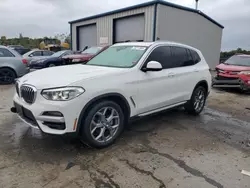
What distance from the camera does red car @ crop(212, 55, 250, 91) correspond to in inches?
341

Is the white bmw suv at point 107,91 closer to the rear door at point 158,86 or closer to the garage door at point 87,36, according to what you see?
the rear door at point 158,86

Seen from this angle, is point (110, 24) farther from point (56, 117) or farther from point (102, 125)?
point (56, 117)

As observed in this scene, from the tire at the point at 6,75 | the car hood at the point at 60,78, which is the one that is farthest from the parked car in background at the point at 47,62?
the car hood at the point at 60,78

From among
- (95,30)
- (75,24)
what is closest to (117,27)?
(95,30)

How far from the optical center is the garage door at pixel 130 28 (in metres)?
15.1

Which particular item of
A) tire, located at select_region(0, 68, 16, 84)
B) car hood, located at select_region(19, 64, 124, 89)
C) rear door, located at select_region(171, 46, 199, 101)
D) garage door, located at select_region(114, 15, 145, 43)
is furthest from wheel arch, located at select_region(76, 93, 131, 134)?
garage door, located at select_region(114, 15, 145, 43)

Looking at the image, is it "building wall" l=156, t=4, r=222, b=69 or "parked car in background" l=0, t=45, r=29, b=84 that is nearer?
"parked car in background" l=0, t=45, r=29, b=84

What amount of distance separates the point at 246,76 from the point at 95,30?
1359 cm

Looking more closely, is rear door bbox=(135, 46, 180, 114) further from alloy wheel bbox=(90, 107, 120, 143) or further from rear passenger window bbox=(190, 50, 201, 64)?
rear passenger window bbox=(190, 50, 201, 64)

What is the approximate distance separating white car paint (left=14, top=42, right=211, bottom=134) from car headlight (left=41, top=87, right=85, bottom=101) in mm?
52

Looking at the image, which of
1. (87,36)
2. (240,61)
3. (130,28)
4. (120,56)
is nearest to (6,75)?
(120,56)

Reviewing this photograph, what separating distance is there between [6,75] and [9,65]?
457 millimetres

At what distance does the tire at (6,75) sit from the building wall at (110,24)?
8.44 meters

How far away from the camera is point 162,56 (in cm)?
442
